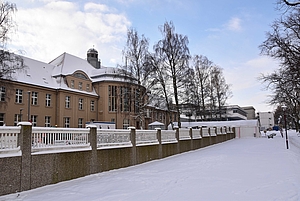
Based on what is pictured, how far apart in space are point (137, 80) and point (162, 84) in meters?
2.75

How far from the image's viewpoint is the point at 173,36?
1075 inches

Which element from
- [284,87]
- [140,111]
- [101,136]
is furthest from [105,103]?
[101,136]

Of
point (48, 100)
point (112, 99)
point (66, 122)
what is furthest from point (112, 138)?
point (112, 99)

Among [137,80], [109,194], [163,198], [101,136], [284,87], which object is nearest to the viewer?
[163,198]

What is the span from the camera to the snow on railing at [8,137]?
244 inches

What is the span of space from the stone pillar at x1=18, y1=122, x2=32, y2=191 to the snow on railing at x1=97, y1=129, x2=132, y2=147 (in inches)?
124

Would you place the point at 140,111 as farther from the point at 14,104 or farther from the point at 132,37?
the point at 14,104

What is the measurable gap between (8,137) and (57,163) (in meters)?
1.71

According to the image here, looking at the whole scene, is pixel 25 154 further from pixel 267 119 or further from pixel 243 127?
pixel 267 119

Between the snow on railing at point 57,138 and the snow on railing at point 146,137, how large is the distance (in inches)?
150

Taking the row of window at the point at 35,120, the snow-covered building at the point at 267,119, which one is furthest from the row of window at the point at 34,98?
the snow-covered building at the point at 267,119

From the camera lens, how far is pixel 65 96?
3591 centimetres

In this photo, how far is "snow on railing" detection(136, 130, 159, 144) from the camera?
12.5 meters

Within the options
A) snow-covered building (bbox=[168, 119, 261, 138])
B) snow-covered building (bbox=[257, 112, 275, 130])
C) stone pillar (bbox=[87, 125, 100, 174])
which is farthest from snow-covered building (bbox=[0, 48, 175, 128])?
snow-covered building (bbox=[257, 112, 275, 130])
